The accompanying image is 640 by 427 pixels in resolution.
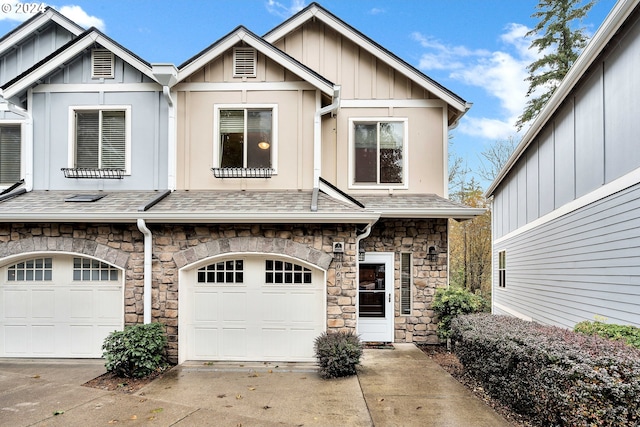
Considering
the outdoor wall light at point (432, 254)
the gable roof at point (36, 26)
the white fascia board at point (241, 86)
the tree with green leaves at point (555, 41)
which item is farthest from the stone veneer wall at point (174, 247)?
the tree with green leaves at point (555, 41)

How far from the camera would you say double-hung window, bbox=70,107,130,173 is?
8445 mm

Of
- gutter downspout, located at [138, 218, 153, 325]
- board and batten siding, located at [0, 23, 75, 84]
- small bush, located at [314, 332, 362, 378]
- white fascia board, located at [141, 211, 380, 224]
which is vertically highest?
board and batten siding, located at [0, 23, 75, 84]

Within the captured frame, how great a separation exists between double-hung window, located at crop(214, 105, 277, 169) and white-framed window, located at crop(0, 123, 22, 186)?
4409 millimetres

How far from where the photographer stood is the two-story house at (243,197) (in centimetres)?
729

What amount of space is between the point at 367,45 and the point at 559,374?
7629 millimetres

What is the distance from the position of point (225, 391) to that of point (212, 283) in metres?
2.08

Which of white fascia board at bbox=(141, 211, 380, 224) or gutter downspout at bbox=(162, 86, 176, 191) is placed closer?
white fascia board at bbox=(141, 211, 380, 224)

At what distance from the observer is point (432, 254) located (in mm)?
9117

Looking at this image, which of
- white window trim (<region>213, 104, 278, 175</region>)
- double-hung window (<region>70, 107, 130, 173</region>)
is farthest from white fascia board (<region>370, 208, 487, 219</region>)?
double-hung window (<region>70, 107, 130, 173</region>)

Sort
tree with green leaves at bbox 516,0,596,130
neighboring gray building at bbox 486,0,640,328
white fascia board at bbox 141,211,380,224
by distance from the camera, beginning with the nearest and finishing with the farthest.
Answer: neighboring gray building at bbox 486,0,640,328 → white fascia board at bbox 141,211,380,224 → tree with green leaves at bbox 516,0,596,130

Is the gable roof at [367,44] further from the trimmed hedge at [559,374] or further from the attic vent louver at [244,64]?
the trimmed hedge at [559,374]

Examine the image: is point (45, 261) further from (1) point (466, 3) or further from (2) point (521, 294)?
(1) point (466, 3)

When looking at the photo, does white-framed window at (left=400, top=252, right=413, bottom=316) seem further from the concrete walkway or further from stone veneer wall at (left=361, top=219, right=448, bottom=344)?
the concrete walkway

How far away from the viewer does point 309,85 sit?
8383mm
